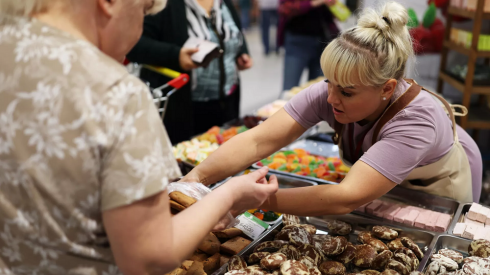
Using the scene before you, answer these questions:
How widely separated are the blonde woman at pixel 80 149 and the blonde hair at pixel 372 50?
909 mm

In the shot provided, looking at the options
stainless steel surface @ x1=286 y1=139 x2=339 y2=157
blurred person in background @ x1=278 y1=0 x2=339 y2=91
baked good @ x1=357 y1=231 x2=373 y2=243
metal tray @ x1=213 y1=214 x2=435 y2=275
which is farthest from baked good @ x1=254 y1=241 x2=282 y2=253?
blurred person in background @ x1=278 y1=0 x2=339 y2=91

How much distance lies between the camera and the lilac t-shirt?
1658 millimetres

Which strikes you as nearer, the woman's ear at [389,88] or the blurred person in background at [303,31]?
the woman's ear at [389,88]

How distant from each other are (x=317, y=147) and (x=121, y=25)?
227 cm

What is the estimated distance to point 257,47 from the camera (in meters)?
11.8

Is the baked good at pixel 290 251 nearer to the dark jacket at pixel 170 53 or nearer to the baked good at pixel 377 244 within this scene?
the baked good at pixel 377 244

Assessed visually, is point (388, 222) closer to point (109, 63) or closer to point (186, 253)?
point (186, 253)

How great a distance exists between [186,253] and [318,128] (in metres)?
2.54

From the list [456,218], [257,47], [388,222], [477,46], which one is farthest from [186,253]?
[257,47]

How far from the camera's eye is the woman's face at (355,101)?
5.67ft

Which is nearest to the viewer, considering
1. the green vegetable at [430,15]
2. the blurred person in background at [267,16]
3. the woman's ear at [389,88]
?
the woman's ear at [389,88]

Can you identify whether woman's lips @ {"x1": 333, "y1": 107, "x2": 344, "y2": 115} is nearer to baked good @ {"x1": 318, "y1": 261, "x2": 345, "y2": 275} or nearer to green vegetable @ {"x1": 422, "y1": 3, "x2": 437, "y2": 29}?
baked good @ {"x1": 318, "y1": 261, "x2": 345, "y2": 275}

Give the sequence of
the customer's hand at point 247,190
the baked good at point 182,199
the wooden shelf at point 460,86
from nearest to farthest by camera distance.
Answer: the customer's hand at point 247,190 → the baked good at point 182,199 → the wooden shelf at point 460,86

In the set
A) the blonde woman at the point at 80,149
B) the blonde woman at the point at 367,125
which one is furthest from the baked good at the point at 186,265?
the blonde woman at the point at 80,149
